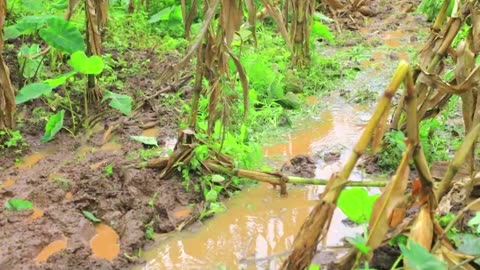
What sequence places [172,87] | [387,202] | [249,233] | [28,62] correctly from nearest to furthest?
1. [387,202]
2. [249,233]
3. [28,62]
4. [172,87]

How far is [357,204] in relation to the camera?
7.32ft

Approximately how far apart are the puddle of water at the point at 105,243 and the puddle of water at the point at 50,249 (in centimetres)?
11

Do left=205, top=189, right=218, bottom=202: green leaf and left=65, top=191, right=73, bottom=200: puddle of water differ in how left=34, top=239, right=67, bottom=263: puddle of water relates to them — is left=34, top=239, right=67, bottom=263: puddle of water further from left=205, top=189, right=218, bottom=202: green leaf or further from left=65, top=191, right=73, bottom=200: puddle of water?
left=205, top=189, right=218, bottom=202: green leaf

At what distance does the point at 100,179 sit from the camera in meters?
2.98

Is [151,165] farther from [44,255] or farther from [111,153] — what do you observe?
[44,255]

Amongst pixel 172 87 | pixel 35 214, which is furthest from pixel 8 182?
pixel 172 87

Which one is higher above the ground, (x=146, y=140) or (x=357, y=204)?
(x=357, y=204)

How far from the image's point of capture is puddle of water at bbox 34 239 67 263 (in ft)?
8.34

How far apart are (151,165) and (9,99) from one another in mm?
863

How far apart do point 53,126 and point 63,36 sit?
1.69ft

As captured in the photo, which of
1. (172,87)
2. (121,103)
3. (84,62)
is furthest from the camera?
(172,87)

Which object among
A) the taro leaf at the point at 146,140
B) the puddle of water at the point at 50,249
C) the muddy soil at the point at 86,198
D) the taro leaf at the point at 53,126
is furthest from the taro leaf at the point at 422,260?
the taro leaf at the point at 53,126

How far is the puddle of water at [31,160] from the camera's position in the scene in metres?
3.31

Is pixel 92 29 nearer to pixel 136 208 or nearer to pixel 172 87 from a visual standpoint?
pixel 172 87
